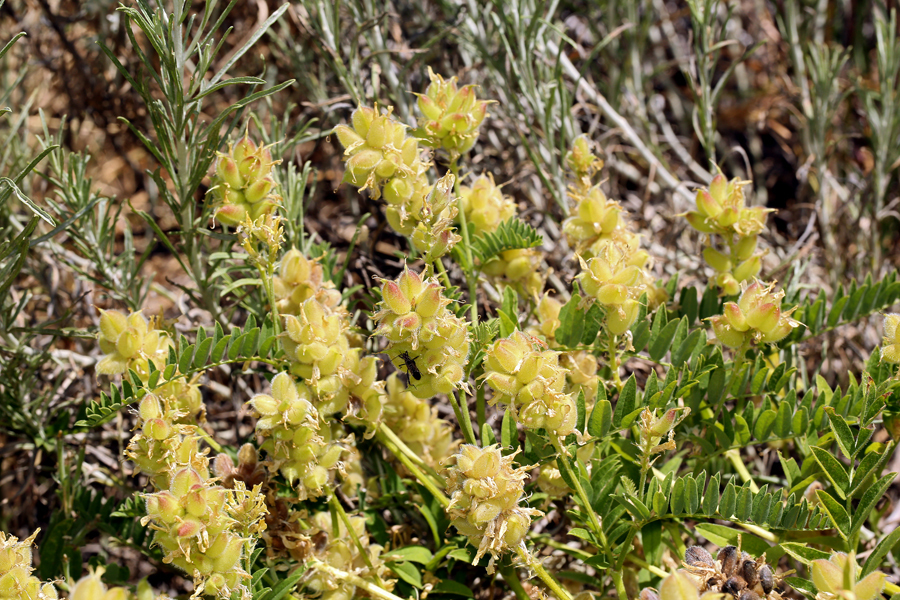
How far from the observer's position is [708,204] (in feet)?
4.58

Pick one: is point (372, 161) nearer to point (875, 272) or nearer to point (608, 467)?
point (608, 467)

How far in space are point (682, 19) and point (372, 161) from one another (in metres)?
2.68

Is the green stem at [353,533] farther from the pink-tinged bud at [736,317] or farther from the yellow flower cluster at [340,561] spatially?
the pink-tinged bud at [736,317]

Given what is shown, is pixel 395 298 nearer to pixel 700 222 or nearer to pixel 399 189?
pixel 399 189

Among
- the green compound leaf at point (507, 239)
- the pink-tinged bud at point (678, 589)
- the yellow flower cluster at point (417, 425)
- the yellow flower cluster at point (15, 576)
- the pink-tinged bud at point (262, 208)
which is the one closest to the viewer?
the pink-tinged bud at point (678, 589)

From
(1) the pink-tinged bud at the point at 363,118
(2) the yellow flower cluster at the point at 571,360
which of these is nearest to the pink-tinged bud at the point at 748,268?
(2) the yellow flower cluster at the point at 571,360

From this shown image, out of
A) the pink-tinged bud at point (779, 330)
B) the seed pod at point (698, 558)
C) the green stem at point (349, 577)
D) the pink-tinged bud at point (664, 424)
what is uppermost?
the pink-tinged bud at point (779, 330)

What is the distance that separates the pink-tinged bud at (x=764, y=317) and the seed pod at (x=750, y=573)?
358mm

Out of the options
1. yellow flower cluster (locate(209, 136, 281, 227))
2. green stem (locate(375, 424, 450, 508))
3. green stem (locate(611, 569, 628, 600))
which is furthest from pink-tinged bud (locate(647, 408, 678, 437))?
yellow flower cluster (locate(209, 136, 281, 227))

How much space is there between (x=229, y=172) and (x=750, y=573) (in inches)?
40.5

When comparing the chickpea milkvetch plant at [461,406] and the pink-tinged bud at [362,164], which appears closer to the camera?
the chickpea milkvetch plant at [461,406]

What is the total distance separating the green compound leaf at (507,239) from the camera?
Answer: 1422 millimetres

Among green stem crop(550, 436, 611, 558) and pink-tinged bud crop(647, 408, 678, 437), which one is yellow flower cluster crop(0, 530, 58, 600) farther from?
pink-tinged bud crop(647, 408, 678, 437)

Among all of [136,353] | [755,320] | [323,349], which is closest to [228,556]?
[323,349]
